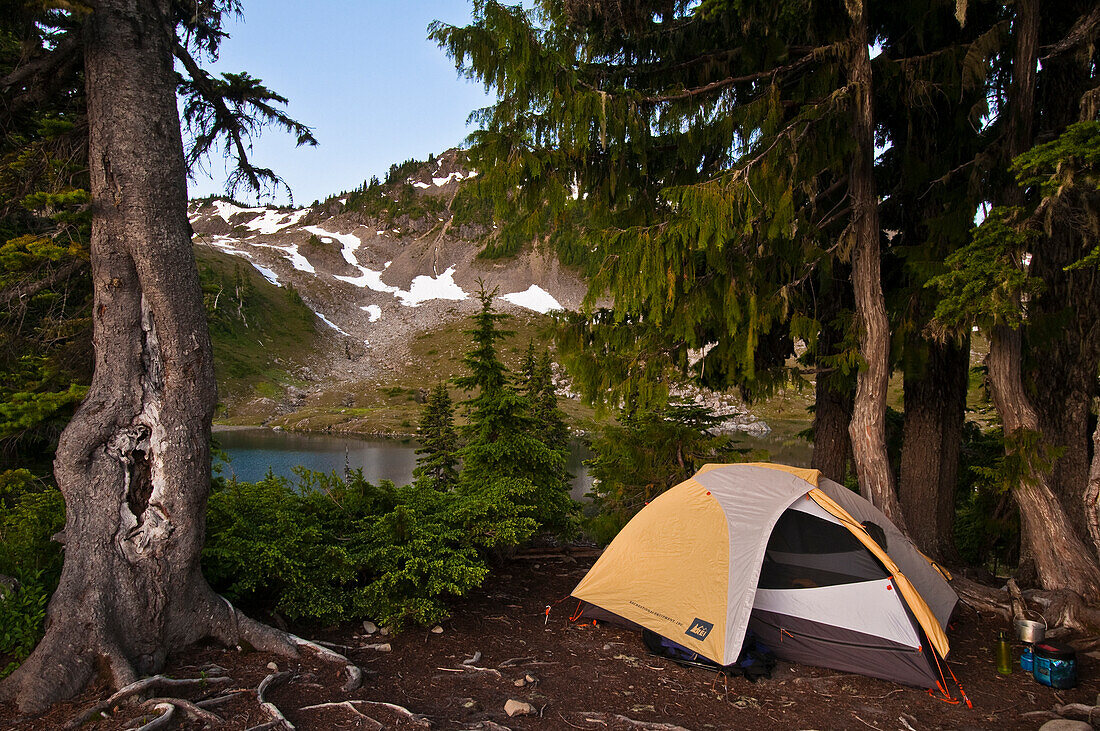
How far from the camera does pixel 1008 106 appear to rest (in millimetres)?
6527

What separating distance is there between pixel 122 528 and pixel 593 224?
20.4 feet

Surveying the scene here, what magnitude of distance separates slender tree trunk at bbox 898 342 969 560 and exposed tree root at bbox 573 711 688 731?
224 inches

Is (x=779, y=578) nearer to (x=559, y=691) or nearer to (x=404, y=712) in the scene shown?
(x=559, y=691)

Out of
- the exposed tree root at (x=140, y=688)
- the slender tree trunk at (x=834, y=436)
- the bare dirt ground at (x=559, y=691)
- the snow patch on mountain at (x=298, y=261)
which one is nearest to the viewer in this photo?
the exposed tree root at (x=140, y=688)

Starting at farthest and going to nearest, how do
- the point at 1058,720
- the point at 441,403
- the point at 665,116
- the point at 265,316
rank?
the point at 265,316 < the point at 441,403 < the point at 665,116 < the point at 1058,720

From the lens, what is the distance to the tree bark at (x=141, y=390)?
156 inches

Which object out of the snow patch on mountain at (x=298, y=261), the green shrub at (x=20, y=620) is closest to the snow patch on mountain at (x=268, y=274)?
the snow patch on mountain at (x=298, y=261)

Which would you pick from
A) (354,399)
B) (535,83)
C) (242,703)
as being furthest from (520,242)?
(354,399)

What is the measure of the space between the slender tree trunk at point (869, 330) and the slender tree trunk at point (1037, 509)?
113 cm

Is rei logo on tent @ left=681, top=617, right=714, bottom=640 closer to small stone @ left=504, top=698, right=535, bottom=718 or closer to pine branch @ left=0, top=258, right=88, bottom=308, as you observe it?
small stone @ left=504, top=698, right=535, bottom=718

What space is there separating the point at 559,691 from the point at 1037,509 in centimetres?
558

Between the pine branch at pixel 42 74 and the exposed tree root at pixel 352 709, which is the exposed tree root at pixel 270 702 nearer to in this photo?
the exposed tree root at pixel 352 709

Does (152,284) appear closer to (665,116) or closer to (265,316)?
(665,116)

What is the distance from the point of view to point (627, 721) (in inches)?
153
